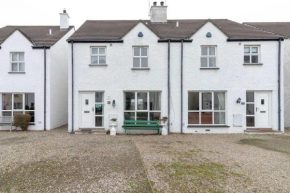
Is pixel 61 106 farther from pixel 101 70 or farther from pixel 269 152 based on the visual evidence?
pixel 269 152

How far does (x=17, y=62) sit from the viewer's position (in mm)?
13031

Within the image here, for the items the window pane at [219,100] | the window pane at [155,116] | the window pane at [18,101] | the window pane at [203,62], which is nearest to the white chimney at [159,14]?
the window pane at [203,62]

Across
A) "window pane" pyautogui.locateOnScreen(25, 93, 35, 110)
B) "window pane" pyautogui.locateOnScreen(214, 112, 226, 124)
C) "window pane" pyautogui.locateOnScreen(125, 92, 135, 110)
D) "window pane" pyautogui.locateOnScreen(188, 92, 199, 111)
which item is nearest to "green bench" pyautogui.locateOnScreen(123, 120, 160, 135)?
"window pane" pyautogui.locateOnScreen(125, 92, 135, 110)

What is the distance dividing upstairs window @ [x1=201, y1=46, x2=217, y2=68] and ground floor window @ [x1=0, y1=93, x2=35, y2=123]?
12291 mm

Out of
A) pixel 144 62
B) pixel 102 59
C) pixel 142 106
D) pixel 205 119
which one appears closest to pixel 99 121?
pixel 142 106

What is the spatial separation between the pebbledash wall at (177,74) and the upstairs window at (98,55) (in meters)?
0.29

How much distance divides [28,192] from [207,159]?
5.64 meters

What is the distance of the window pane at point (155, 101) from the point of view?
12344 millimetres

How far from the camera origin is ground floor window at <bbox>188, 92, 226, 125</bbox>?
12234mm

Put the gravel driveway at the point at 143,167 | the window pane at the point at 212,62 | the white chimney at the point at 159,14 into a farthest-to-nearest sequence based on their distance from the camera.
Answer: the white chimney at the point at 159,14 → the window pane at the point at 212,62 → the gravel driveway at the point at 143,167

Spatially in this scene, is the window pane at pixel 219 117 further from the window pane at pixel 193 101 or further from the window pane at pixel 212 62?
the window pane at pixel 212 62

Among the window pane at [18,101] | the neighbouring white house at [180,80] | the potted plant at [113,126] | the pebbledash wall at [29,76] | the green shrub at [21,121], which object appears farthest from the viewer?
the window pane at [18,101]

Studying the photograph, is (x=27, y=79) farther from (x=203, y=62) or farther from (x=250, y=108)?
(x=250, y=108)

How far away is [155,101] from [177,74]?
234 cm
